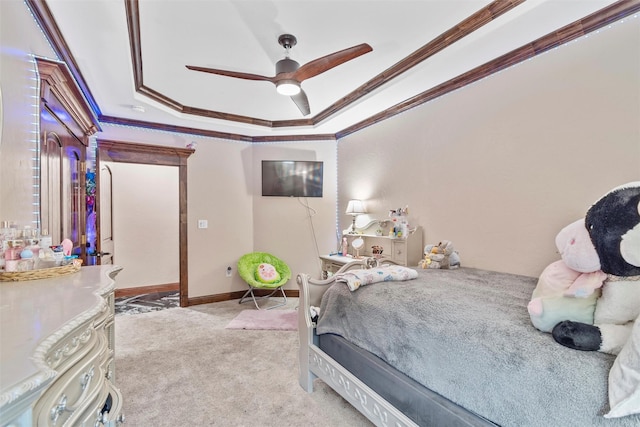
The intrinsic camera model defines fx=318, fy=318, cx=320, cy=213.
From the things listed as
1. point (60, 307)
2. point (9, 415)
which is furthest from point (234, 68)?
point (9, 415)

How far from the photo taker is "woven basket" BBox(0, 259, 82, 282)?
1.40 metres

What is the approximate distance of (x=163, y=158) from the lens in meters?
4.24

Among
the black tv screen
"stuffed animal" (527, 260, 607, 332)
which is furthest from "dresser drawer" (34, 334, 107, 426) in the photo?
the black tv screen

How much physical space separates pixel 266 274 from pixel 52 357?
369 centimetres

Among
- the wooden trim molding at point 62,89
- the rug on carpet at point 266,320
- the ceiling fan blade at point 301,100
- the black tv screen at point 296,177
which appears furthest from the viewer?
the black tv screen at point 296,177

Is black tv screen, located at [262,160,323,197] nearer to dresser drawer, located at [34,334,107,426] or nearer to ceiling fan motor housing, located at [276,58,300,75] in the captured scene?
ceiling fan motor housing, located at [276,58,300,75]

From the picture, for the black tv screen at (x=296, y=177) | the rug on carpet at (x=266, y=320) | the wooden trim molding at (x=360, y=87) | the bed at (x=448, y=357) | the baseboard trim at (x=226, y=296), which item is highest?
the wooden trim molding at (x=360, y=87)

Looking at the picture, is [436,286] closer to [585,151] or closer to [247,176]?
[585,151]

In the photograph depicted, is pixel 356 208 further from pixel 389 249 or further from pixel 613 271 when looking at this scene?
pixel 613 271

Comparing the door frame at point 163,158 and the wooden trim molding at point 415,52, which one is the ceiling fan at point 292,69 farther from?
the door frame at point 163,158

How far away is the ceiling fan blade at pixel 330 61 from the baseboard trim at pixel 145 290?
444 cm

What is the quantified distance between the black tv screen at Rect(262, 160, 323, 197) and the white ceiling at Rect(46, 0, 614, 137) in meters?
1.45

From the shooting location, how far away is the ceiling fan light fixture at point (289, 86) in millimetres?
2440

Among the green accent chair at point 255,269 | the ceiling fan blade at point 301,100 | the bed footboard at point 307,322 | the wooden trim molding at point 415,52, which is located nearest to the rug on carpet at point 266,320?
the green accent chair at point 255,269
